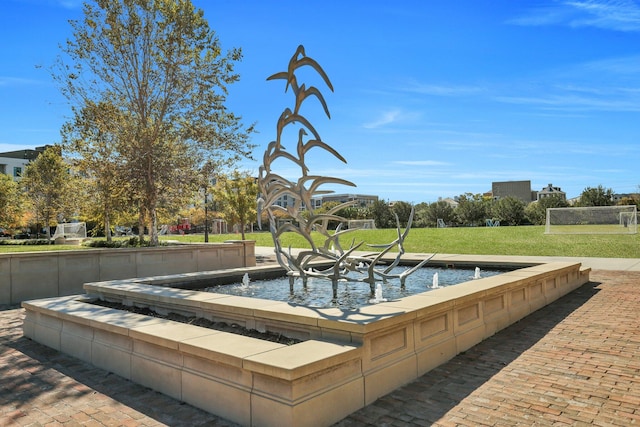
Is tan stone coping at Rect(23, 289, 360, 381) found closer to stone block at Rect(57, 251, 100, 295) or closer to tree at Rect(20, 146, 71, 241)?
stone block at Rect(57, 251, 100, 295)

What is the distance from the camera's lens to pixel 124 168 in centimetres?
1788

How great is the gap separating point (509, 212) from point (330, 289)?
5619 cm

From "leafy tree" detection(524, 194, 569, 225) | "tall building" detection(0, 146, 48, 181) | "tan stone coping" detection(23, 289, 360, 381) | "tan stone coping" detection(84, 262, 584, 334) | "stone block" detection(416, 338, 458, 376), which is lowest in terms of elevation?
"stone block" detection(416, 338, 458, 376)

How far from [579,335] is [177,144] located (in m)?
16.7

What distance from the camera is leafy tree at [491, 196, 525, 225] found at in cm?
6002

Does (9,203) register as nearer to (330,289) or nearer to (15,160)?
(330,289)

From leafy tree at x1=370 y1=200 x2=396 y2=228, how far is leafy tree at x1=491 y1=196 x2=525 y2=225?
564 inches

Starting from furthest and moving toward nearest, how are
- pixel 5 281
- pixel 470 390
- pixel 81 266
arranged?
pixel 81 266
pixel 5 281
pixel 470 390

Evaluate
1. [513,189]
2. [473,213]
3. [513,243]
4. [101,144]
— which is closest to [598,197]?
[473,213]

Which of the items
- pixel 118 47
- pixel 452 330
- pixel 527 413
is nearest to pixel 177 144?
pixel 118 47

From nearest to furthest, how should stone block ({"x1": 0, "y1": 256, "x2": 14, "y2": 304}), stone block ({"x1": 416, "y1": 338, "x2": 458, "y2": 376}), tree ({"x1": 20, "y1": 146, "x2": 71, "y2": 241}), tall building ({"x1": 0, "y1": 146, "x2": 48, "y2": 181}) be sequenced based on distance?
stone block ({"x1": 416, "y1": 338, "x2": 458, "y2": 376}) → stone block ({"x1": 0, "y1": 256, "x2": 14, "y2": 304}) → tree ({"x1": 20, "y1": 146, "x2": 71, "y2": 241}) → tall building ({"x1": 0, "y1": 146, "x2": 48, "y2": 181})

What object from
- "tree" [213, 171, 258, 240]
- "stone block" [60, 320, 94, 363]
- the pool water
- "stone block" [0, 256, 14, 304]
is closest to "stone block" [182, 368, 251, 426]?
"stone block" [60, 320, 94, 363]

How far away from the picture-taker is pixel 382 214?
6469 centimetres

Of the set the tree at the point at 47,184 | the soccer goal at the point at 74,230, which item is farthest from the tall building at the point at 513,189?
the tree at the point at 47,184
